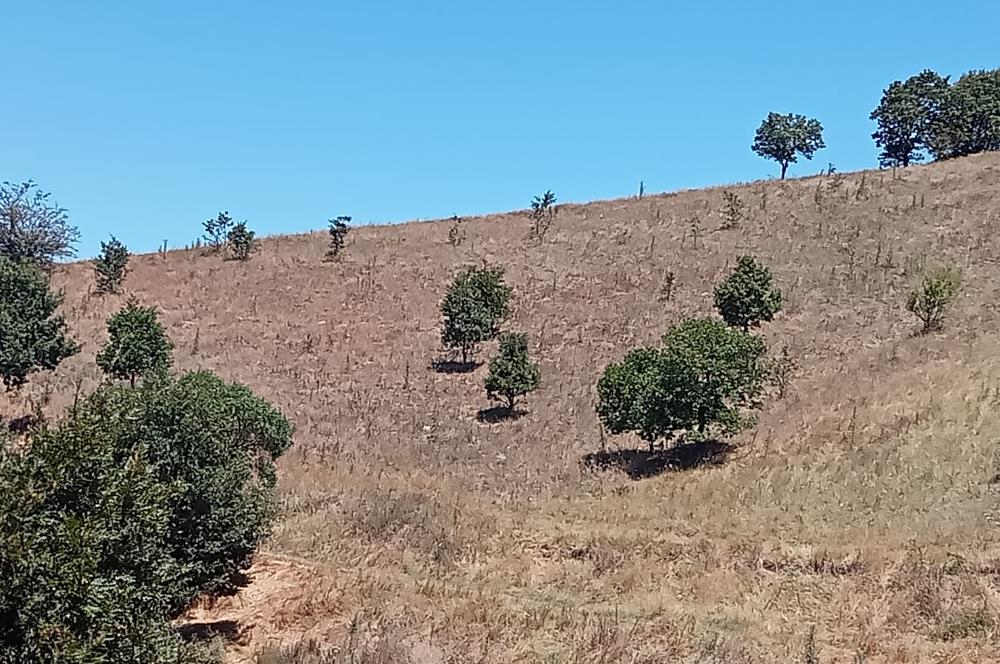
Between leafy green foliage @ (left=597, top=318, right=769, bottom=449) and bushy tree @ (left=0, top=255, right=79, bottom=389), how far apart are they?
2195 cm

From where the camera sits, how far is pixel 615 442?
30734 millimetres

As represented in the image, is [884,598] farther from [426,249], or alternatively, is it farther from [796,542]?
[426,249]

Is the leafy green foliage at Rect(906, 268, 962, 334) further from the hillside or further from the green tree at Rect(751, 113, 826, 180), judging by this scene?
the green tree at Rect(751, 113, 826, 180)

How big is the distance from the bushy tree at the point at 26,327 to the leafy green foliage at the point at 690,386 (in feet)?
72.0

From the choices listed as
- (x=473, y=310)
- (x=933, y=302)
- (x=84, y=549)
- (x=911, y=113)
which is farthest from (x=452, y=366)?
(x=911, y=113)

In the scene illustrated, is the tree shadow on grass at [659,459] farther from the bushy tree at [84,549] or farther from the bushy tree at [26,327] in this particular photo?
the bushy tree at [26,327]

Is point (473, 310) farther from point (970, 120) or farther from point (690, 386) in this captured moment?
point (970, 120)

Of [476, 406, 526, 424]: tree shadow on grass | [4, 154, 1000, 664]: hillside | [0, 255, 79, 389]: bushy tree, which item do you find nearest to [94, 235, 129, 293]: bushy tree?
[4, 154, 1000, 664]: hillside

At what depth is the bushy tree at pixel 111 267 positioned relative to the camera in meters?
47.6

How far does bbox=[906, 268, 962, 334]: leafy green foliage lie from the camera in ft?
113

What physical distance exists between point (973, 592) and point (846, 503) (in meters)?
6.88

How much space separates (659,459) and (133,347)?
2031 cm

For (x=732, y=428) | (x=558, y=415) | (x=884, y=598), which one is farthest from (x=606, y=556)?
(x=558, y=415)

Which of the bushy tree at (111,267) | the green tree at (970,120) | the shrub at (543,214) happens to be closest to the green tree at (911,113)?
the green tree at (970,120)
